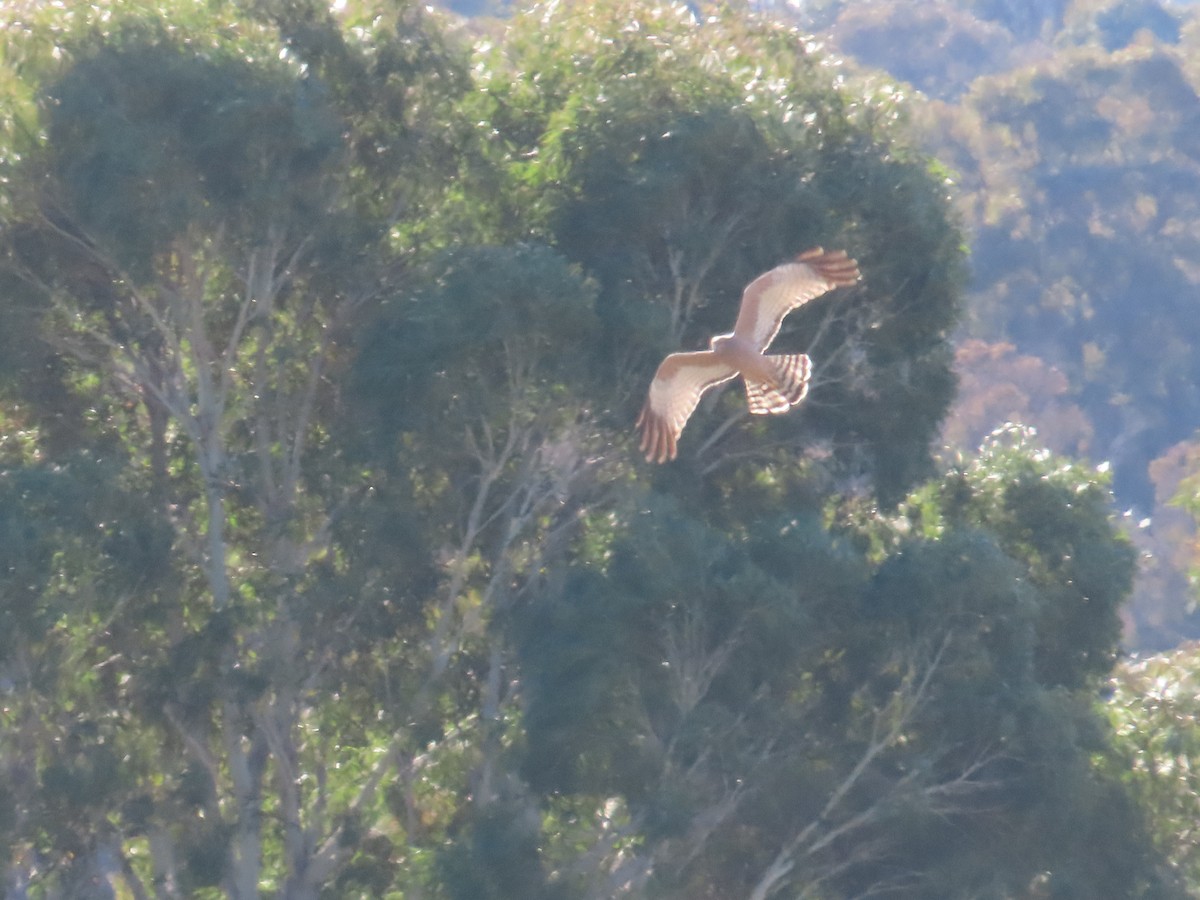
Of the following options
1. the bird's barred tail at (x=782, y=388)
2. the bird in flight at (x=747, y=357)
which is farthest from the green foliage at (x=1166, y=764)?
the bird in flight at (x=747, y=357)

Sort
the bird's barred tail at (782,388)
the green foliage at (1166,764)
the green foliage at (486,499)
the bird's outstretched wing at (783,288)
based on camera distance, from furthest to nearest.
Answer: the green foliage at (1166,764) → the green foliage at (486,499) → the bird's barred tail at (782,388) → the bird's outstretched wing at (783,288)

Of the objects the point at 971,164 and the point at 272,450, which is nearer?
the point at 272,450

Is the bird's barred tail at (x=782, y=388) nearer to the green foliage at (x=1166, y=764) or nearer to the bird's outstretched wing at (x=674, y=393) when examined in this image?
the bird's outstretched wing at (x=674, y=393)

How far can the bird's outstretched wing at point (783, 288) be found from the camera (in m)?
9.50

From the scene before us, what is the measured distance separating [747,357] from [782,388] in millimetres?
498

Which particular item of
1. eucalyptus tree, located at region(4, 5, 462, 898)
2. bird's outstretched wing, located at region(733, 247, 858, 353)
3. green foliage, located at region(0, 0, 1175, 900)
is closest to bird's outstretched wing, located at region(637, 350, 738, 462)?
bird's outstretched wing, located at region(733, 247, 858, 353)

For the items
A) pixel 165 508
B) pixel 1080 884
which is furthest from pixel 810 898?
pixel 165 508

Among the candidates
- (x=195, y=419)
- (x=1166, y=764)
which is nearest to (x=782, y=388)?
(x=195, y=419)

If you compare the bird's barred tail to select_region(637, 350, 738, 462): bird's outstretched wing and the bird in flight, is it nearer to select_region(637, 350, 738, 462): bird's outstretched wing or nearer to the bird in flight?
the bird in flight

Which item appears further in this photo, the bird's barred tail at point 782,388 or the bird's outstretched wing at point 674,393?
the bird's barred tail at point 782,388

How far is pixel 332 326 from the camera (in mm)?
11820

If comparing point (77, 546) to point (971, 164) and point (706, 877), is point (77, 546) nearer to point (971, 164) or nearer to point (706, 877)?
point (706, 877)

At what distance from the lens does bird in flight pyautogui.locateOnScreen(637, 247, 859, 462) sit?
31.5 feet

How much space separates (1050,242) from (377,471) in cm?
3301
